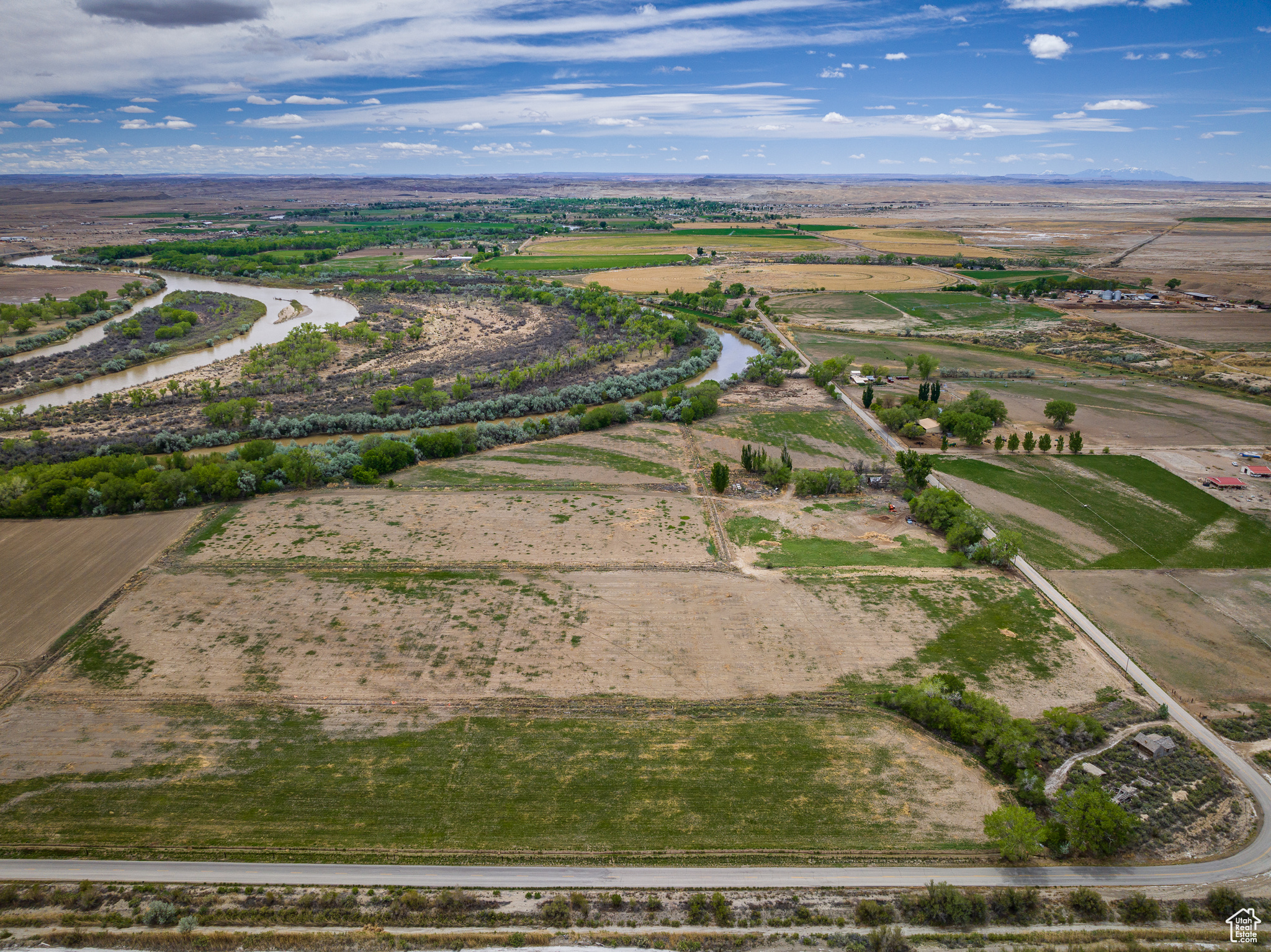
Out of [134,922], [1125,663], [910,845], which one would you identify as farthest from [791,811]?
[134,922]

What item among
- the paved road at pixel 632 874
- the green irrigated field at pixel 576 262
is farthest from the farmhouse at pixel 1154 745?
the green irrigated field at pixel 576 262

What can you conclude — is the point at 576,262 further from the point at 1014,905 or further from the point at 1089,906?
the point at 1089,906

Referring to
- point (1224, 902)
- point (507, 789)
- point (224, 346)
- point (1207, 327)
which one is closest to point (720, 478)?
point (507, 789)

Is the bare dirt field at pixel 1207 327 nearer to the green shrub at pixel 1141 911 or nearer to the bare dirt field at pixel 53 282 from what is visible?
the green shrub at pixel 1141 911

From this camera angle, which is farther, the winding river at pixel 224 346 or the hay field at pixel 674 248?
the hay field at pixel 674 248

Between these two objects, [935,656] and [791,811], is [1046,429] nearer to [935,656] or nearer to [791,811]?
[935,656]

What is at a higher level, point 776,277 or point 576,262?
point 576,262

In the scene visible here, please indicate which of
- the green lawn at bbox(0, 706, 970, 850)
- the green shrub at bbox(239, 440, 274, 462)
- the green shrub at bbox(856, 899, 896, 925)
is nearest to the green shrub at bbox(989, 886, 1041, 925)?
the green lawn at bbox(0, 706, 970, 850)
